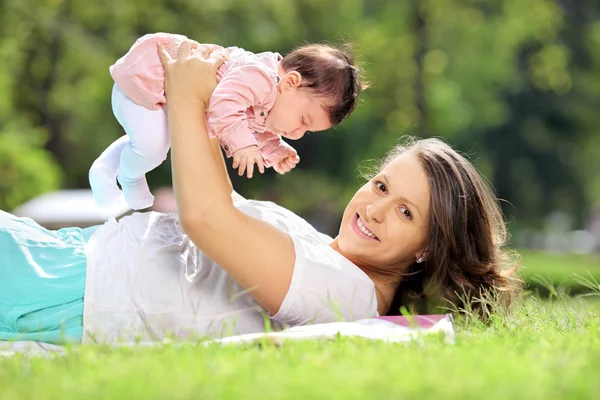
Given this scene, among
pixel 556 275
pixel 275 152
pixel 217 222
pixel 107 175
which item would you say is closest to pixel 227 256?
pixel 217 222

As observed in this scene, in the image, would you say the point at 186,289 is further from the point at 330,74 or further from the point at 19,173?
the point at 19,173

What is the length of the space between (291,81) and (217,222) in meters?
0.97

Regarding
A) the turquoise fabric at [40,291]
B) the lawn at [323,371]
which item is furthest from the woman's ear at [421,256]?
the turquoise fabric at [40,291]

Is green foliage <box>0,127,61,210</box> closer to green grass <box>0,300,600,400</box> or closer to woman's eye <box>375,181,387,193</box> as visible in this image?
woman's eye <box>375,181,387,193</box>

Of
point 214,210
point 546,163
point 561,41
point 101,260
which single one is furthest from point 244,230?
point 546,163

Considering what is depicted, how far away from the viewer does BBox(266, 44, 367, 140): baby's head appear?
14.1 ft

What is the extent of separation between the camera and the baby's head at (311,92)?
14.1 ft

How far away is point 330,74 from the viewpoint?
14.5ft

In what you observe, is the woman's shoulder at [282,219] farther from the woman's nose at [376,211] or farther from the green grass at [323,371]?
the green grass at [323,371]

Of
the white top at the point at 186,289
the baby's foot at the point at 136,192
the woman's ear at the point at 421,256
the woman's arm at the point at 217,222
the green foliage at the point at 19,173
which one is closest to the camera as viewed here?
A: the woman's arm at the point at 217,222

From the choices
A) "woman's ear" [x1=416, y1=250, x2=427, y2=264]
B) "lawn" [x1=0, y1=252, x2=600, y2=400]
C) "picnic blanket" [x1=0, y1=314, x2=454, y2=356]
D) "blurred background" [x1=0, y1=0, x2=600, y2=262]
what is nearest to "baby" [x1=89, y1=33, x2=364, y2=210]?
"woman's ear" [x1=416, y1=250, x2=427, y2=264]

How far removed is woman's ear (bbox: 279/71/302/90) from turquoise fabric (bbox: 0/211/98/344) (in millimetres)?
1170

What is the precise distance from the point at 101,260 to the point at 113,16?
19991 mm

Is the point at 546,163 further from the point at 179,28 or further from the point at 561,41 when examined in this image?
the point at 179,28
